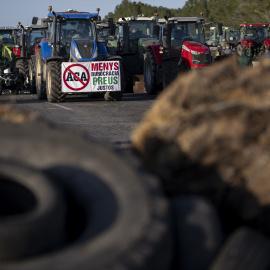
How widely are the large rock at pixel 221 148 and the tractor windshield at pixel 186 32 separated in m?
20.4

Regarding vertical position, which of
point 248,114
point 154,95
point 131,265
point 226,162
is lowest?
point 154,95

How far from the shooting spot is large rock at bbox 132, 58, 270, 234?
337cm

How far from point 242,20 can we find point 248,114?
6887 cm

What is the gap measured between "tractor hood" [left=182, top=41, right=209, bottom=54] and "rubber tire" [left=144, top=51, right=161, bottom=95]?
1343mm

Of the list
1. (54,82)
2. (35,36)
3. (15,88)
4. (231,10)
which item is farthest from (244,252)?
(231,10)

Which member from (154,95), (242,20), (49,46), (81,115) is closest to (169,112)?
(81,115)

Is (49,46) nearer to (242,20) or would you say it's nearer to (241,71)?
(241,71)

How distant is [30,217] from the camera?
8.72 ft

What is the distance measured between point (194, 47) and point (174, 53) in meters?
1.19

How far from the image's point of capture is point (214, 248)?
3080 mm

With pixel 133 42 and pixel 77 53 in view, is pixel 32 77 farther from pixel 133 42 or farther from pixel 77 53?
pixel 77 53

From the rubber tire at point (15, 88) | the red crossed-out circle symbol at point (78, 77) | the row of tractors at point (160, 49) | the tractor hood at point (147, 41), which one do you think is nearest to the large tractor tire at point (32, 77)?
the rubber tire at point (15, 88)

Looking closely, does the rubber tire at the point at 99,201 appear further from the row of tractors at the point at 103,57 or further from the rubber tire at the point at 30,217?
the row of tractors at the point at 103,57

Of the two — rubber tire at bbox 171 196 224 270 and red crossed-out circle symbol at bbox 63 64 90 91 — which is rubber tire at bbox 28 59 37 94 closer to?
red crossed-out circle symbol at bbox 63 64 90 91
